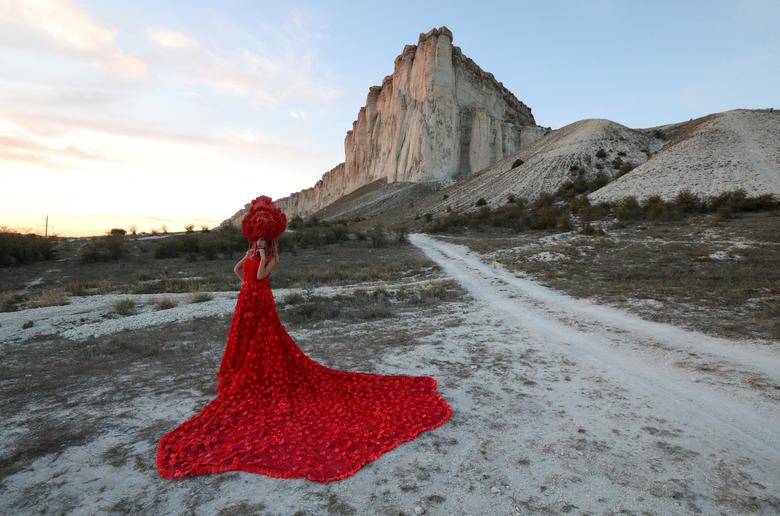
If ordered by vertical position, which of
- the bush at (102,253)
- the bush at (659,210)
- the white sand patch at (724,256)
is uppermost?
the bush at (659,210)

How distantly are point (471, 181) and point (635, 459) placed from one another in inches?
1819

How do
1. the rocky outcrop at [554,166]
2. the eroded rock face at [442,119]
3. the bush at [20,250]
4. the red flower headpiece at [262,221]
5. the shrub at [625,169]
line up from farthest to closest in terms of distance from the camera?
1. the eroded rock face at [442,119]
2. the rocky outcrop at [554,166]
3. the shrub at [625,169]
4. the bush at [20,250]
5. the red flower headpiece at [262,221]

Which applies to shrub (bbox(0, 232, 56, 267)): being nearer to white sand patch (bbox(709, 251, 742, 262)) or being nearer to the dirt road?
the dirt road

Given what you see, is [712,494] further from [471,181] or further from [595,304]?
[471,181]

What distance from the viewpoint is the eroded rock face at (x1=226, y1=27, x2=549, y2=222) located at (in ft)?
189

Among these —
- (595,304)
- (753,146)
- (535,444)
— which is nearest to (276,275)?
(595,304)

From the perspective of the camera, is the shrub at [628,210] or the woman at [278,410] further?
the shrub at [628,210]

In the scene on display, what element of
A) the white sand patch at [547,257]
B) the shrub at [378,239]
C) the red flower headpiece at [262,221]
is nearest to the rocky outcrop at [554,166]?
the shrub at [378,239]

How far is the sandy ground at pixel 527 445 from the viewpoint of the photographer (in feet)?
9.30

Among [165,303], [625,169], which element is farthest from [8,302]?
[625,169]

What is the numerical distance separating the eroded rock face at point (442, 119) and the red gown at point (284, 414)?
2089 inches

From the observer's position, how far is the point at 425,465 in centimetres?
326

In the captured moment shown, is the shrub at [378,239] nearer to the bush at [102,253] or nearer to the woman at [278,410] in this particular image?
the bush at [102,253]

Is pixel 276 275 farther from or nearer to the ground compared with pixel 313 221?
nearer to the ground
